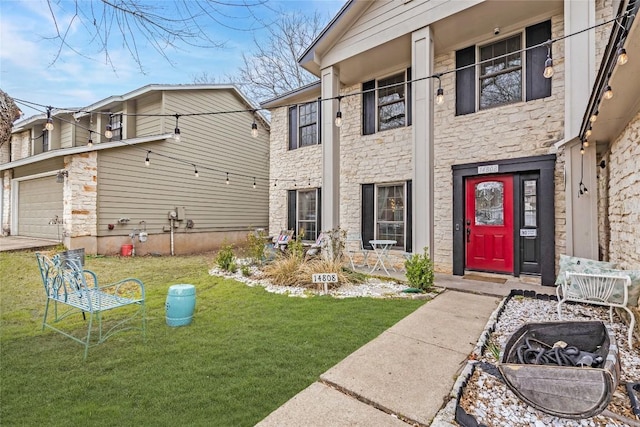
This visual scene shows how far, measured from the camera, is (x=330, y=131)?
23.0 ft

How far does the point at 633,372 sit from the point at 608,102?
8.12 ft

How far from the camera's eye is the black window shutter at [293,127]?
9.20 meters

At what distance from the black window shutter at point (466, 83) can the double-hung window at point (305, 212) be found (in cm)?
413

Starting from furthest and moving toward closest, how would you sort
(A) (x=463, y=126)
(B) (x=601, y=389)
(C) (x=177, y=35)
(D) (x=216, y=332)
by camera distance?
(A) (x=463, y=126) < (D) (x=216, y=332) < (C) (x=177, y=35) < (B) (x=601, y=389)

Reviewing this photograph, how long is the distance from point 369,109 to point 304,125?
218 cm

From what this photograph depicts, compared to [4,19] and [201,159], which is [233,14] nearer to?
[4,19]

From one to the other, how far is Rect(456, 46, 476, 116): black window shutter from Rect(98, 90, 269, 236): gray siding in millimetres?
8795

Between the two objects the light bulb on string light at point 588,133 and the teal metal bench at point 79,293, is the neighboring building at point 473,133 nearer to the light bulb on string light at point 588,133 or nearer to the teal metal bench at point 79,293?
the light bulb on string light at point 588,133

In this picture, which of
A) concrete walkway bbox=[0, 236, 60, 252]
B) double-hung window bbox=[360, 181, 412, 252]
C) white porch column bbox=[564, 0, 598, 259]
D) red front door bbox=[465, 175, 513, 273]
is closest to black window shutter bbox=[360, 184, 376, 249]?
double-hung window bbox=[360, 181, 412, 252]

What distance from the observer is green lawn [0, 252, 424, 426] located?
81.5 inches

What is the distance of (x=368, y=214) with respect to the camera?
24.8ft

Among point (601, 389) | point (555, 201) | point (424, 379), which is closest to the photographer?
point (601, 389)

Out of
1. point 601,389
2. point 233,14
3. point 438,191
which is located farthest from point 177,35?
point 438,191

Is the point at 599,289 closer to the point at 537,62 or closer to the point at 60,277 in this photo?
the point at 537,62
